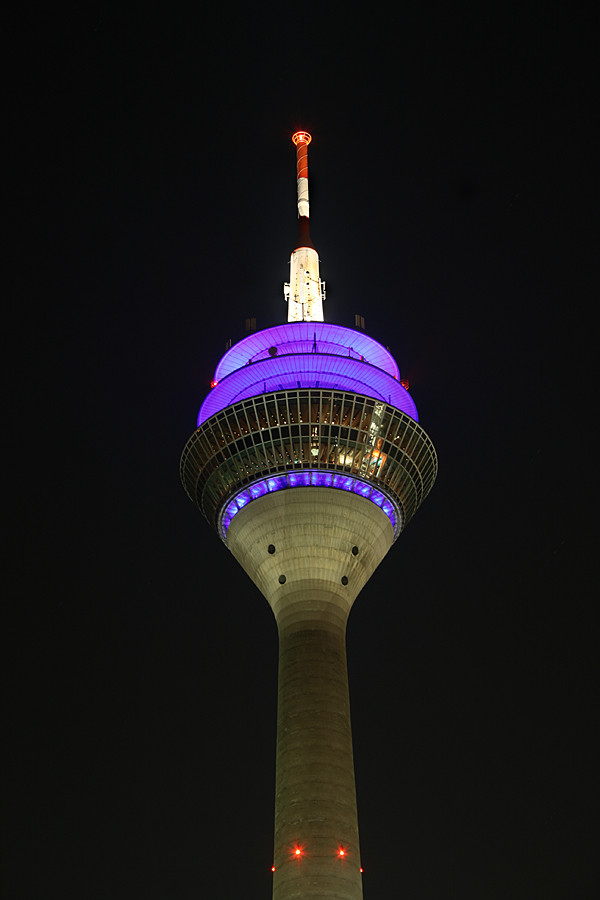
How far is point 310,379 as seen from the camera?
53.4 m

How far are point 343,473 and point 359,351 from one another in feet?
32.2

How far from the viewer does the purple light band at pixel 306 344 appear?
56375mm

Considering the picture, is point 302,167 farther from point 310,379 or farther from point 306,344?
point 310,379

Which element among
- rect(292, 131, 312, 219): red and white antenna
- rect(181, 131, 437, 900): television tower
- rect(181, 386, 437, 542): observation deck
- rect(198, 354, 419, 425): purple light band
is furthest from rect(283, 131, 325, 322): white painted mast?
rect(181, 386, 437, 542): observation deck

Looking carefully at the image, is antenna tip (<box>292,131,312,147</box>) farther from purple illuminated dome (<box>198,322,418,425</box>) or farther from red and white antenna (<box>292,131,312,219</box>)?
purple illuminated dome (<box>198,322,418,425</box>)

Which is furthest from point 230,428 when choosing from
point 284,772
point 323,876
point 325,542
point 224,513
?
point 323,876

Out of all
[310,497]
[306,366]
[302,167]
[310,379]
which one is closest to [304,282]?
[302,167]

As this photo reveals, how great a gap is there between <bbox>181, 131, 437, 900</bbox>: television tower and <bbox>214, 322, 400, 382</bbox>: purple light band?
3.3 inches

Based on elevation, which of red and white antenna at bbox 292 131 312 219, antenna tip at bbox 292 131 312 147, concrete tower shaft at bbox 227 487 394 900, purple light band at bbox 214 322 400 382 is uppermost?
antenna tip at bbox 292 131 312 147

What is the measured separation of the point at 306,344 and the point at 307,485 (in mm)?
9848

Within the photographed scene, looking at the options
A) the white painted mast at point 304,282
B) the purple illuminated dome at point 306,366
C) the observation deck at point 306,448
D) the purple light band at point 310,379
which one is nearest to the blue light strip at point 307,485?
the observation deck at point 306,448

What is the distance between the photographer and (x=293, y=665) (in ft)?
153

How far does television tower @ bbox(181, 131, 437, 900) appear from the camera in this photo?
144 feet

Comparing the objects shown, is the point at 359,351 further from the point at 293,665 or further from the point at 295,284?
the point at 293,665
